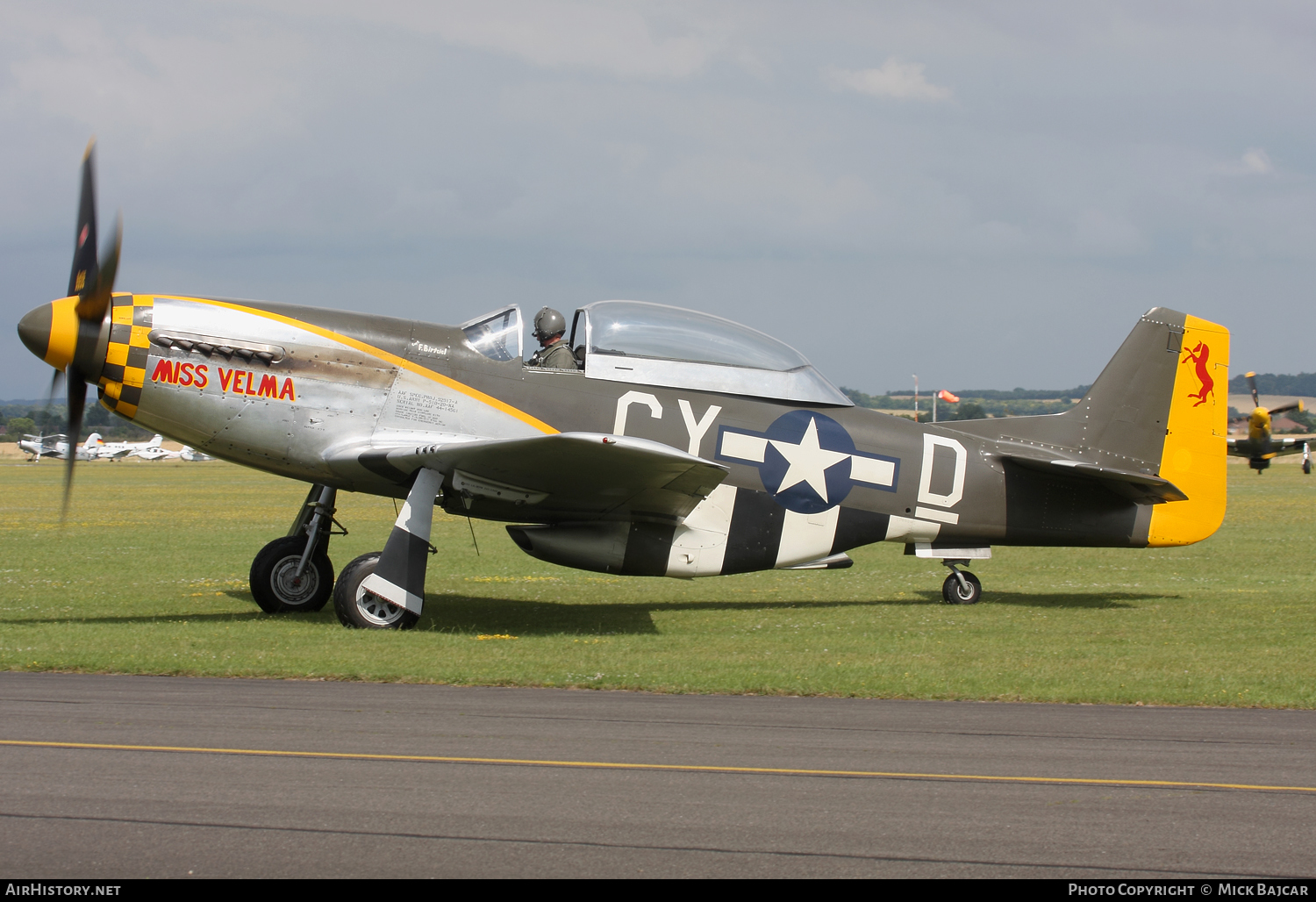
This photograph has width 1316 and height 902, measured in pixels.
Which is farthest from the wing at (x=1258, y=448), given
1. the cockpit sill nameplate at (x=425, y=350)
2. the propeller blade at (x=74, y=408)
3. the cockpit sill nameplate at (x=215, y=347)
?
the propeller blade at (x=74, y=408)

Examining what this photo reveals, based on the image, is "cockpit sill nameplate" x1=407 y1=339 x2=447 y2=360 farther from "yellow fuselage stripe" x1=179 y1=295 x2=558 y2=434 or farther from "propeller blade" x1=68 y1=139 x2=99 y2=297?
"propeller blade" x1=68 y1=139 x2=99 y2=297

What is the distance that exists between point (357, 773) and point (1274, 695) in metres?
6.20

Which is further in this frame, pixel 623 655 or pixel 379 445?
pixel 379 445

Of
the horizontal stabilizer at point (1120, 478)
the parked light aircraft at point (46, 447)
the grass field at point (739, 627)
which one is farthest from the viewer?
the parked light aircraft at point (46, 447)

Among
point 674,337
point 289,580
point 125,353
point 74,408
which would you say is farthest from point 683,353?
point 74,408

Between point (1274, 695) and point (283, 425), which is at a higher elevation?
point (283, 425)

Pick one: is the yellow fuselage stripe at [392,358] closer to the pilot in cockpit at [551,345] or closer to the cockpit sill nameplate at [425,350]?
the cockpit sill nameplate at [425,350]

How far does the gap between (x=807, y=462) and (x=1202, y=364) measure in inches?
206

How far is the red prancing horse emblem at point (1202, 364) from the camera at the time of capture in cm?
1279

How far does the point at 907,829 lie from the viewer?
14.6ft

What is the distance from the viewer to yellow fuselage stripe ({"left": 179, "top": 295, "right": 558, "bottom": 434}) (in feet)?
33.1

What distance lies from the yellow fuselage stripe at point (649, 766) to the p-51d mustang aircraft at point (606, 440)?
358 centimetres
